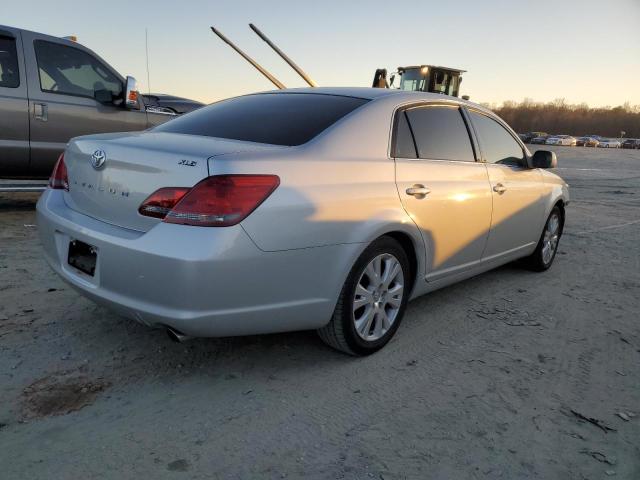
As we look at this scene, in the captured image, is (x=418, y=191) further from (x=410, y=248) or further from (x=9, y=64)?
(x=9, y=64)

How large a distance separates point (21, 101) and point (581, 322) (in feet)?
18.6

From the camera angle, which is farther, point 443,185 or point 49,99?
point 49,99

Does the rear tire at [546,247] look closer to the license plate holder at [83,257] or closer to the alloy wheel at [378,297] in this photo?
the alloy wheel at [378,297]

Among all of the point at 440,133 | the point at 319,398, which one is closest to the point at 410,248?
the point at 440,133

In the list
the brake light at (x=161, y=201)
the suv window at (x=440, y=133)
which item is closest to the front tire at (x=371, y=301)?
the suv window at (x=440, y=133)

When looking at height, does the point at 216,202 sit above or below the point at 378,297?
above

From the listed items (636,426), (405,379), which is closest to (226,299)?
(405,379)

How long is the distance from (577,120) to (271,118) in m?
119

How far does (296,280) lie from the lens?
2469mm

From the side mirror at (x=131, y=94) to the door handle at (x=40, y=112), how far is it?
0.86 metres

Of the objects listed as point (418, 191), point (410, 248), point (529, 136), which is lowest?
point (529, 136)

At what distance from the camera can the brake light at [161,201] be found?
225 centimetres

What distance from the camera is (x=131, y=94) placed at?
6.10 m

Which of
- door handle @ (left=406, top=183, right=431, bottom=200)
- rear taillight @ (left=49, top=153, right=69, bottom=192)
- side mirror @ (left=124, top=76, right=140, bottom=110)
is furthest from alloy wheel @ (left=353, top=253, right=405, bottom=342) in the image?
side mirror @ (left=124, top=76, right=140, bottom=110)
